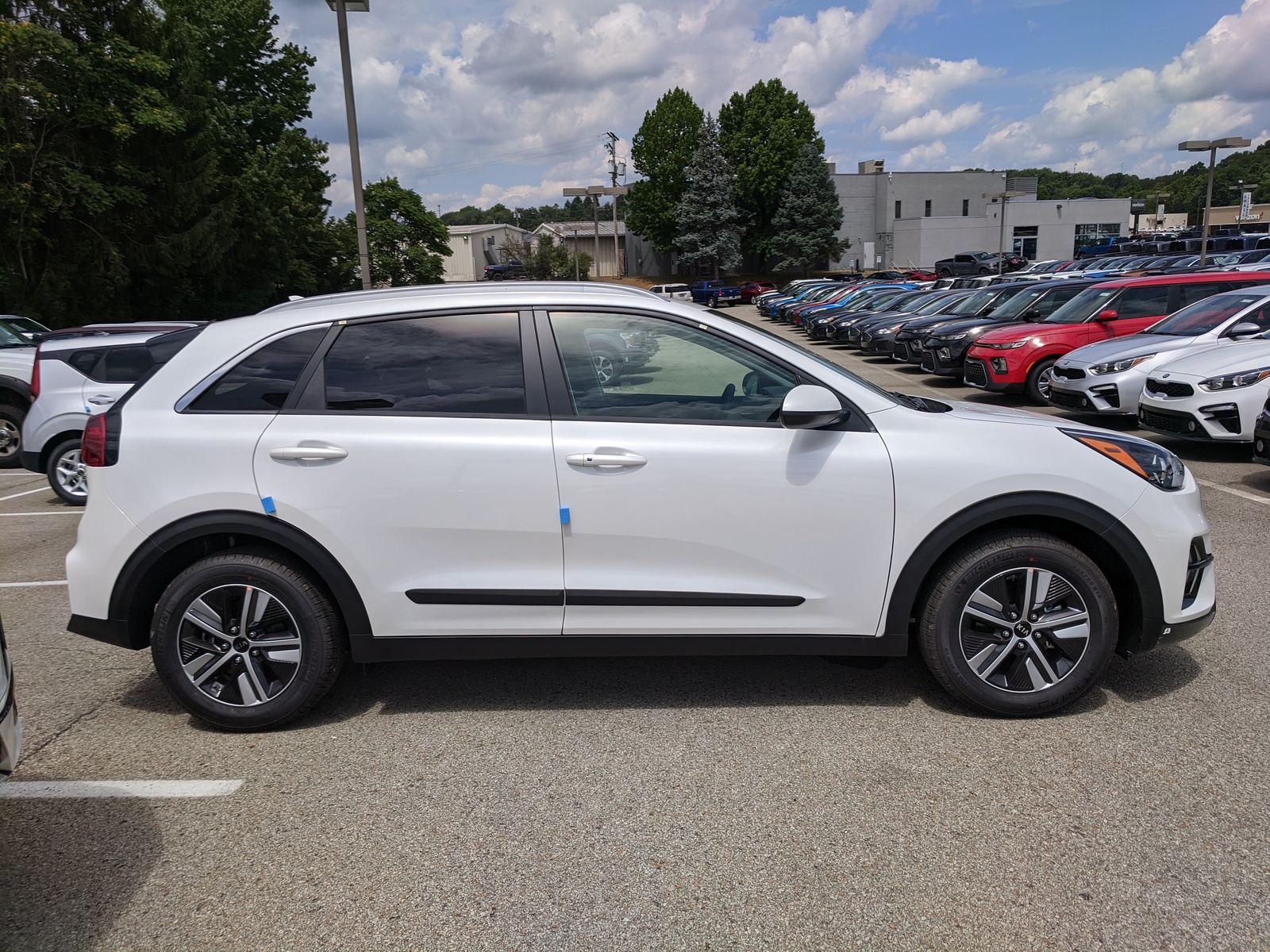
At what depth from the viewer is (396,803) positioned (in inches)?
127

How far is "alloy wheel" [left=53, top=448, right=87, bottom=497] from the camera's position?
880cm

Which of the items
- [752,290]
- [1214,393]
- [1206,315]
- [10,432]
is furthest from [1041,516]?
[752,290]

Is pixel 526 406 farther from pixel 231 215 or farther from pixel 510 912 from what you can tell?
pixel 231 215

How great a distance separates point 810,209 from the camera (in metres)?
63.0

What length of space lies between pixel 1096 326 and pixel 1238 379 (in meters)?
5.02

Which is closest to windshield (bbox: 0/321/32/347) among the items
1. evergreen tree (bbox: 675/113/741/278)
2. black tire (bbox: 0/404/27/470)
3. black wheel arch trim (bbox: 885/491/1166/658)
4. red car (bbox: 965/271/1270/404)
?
black tire (bbox: 0/404/27/470)

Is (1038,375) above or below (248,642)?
above

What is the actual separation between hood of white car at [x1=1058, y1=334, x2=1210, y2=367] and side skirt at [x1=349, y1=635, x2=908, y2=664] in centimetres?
873

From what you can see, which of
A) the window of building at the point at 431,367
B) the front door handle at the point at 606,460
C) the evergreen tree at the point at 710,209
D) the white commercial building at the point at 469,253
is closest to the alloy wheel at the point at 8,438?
the window of building at the point at 431,367

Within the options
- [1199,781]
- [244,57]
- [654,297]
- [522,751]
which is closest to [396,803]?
[522,751]

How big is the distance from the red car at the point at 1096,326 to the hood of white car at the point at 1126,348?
1586mm

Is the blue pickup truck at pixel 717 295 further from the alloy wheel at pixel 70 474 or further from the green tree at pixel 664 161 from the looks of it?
the alloy wheel at pixel 70 474

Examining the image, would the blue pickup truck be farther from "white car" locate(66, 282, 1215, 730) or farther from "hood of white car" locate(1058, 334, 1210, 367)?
"white car" locate(66, 282, 1215, 730)

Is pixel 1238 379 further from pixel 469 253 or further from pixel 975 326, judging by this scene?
pixel 469 253
